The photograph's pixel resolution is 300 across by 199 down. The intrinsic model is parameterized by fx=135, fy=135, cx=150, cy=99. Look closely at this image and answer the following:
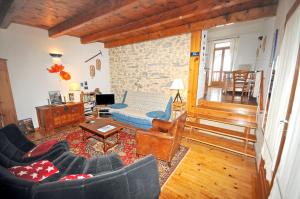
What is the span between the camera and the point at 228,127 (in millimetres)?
3330

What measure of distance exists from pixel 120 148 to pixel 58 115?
2.06 meters

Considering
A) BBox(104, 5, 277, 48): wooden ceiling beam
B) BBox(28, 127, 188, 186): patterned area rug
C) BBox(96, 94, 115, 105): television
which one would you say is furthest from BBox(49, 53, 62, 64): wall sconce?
BBox(104, 5, 277, 48): wooden ceiling beam

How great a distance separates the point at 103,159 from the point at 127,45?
4052 millimetres

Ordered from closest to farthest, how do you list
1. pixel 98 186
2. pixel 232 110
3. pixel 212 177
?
1. pixel 98 186
2. pixel 212 177
3. pixel 232 110

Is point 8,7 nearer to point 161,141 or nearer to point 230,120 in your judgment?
point 161,141

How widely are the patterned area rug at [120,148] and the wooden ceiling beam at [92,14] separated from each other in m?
2.48

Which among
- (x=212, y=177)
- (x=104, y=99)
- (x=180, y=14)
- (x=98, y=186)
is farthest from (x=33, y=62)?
(x=212, y=177)

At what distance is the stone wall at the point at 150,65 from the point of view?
3725 mm

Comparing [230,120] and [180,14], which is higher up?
[180,14]

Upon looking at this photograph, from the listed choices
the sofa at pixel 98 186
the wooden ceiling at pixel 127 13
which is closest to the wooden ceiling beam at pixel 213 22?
the wooden ceiling at pixel 127 13

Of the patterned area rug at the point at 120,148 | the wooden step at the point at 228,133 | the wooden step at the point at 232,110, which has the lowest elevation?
the patterned area rug at the point at 120,148

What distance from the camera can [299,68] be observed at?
110 cm

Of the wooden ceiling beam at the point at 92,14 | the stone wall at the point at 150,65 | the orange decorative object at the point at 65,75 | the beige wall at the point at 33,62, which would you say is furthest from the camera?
the orange decorative object at the point at 65,75

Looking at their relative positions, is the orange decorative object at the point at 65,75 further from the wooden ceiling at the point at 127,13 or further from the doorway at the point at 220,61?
the doorway at the point at 220,61
